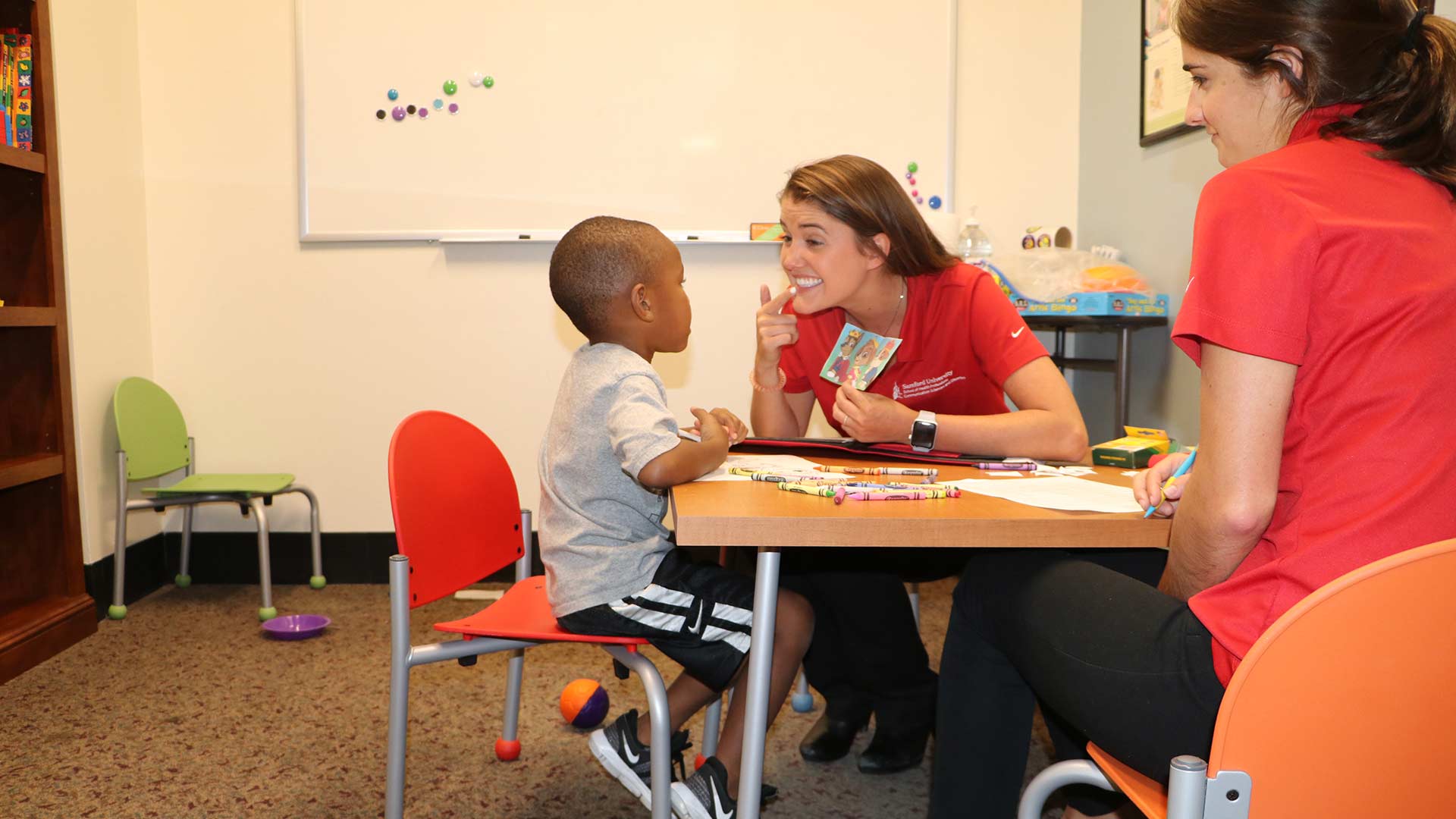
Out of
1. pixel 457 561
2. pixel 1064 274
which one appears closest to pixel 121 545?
pixel 457 561

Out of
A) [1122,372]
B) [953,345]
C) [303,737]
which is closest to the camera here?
[953,345]

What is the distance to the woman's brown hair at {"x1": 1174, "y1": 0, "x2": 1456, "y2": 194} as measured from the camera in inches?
35.9

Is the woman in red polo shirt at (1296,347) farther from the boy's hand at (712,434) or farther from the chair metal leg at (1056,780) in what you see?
the boy's hand at (712,434)

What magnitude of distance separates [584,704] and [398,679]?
29.8 inches

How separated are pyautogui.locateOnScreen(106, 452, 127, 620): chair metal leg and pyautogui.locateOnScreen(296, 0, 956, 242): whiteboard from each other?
35.6 inches

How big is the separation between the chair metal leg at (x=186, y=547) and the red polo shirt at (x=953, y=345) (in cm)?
229

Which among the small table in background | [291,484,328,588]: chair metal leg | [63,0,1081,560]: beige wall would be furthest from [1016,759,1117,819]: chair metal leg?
[291,484,328,588]: chair metal leg

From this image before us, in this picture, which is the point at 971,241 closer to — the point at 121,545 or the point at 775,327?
the point at 775,327

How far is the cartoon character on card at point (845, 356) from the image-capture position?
1.94 meters

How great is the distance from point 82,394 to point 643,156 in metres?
1.78

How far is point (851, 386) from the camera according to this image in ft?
5.64

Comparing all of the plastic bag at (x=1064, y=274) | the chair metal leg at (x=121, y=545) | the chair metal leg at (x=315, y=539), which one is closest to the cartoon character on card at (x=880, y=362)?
the plastic bag at (x=1064, y=274)

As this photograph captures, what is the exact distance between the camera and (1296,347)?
86 cm

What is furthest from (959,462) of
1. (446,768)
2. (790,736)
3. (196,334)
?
(196,334)
